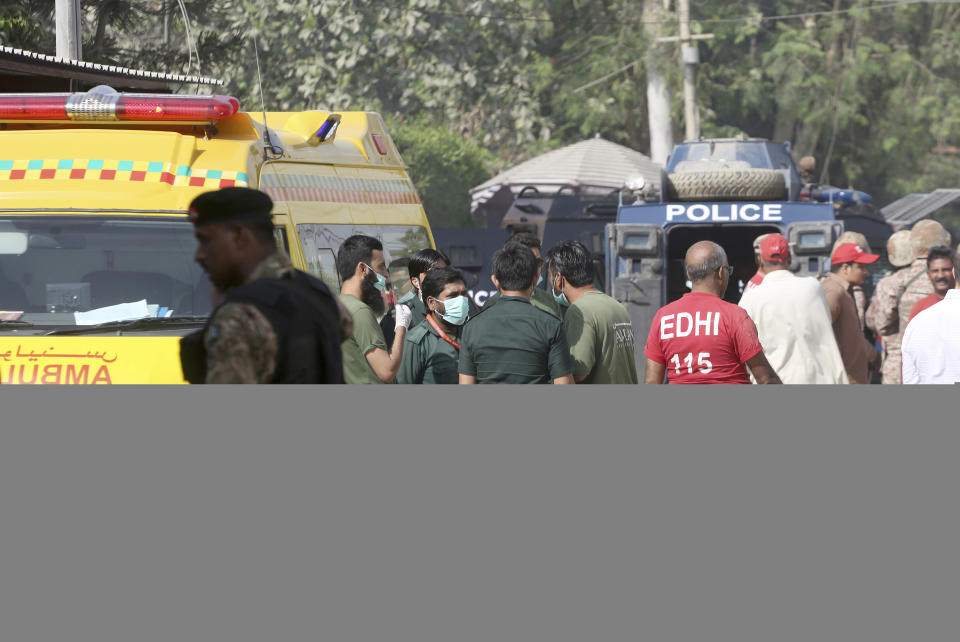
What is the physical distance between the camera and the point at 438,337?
6.89 metres

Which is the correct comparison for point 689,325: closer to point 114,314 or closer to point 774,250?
point 774,250

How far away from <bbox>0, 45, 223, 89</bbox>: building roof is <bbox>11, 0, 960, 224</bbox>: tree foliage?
17.6 meters

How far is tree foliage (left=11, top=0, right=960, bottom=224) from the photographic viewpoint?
30.1 metres

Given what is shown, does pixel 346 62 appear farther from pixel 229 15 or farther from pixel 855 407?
pixel 855 407

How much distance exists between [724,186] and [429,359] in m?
7.63

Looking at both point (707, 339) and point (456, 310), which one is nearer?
point (707, 339)

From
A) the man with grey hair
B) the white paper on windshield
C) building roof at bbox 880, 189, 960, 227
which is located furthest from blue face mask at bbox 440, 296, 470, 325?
building roof at bbox 880, 189, 960, 227

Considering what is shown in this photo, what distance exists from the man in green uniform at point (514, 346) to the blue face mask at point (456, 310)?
64 centimetres

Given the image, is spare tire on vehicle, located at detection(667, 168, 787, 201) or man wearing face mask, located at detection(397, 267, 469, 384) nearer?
man wearing face mask, located at detection(397, 267, 469, 384)

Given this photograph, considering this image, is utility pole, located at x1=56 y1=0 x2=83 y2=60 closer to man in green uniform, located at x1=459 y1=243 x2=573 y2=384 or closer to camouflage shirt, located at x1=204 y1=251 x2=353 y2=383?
man in green uniform, located at x1=459 y1=243 x2=573 y2=384

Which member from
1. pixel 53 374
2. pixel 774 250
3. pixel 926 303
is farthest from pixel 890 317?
→ pixel 53 374

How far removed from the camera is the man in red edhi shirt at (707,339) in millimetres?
6070

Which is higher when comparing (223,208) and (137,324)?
(223,208)

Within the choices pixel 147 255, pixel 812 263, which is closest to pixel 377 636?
pixel 147 255
